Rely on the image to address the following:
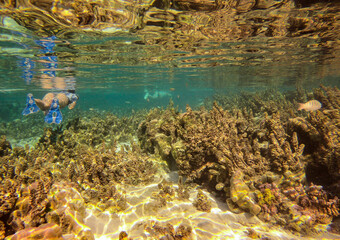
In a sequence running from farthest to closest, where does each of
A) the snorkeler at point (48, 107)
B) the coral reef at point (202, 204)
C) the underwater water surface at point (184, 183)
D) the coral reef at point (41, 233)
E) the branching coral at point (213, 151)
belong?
the snorkeler at point (48, 107)
the branching coral at point (213, 151)
the coral reef at point (202, 204)
the underwater water surface at point (184, 183)
the coral reef at point (41, 233)

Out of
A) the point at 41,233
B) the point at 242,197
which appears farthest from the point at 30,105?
the point at 242,197

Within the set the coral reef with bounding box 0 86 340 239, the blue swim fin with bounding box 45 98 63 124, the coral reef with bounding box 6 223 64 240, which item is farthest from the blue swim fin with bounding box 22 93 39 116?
the coral reef with bounding box 6 223 64 240

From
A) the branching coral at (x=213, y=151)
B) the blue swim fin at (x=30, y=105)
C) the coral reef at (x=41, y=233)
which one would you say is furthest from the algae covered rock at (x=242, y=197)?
the blue swim fin at (x=30, y=105)

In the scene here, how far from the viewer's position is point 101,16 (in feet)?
25.2

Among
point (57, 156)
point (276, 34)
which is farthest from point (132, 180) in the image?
point (276, 34)

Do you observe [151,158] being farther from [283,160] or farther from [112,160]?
[283,160]

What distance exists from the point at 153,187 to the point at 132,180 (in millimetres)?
786

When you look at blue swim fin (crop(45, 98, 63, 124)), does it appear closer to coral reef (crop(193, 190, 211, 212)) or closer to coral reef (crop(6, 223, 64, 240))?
coral reef (crop(6, 223, 64, 240))

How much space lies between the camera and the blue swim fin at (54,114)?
6.75 meters

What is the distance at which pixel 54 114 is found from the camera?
270 inches

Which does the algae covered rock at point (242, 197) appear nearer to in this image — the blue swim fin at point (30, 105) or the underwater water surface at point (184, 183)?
the underwater water surface at point (184, 183)

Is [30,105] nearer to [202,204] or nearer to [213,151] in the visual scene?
[213,151]

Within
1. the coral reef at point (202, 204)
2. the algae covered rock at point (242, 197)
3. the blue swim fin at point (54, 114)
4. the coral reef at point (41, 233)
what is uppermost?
the blue swim fin at point (54, 114)

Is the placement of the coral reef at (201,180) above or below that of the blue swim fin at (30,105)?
below
